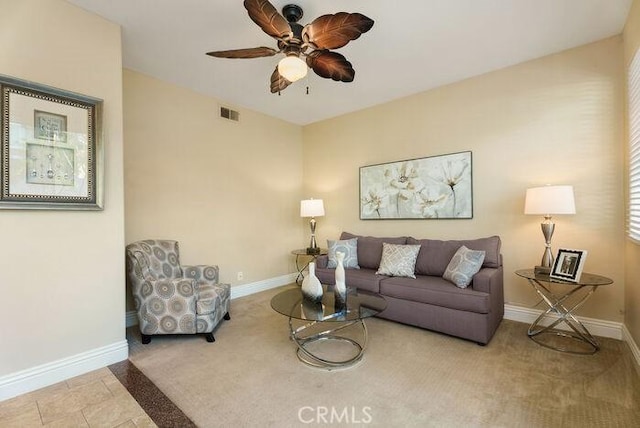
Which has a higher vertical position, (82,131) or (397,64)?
(397,64)

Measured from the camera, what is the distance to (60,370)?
2.14 m

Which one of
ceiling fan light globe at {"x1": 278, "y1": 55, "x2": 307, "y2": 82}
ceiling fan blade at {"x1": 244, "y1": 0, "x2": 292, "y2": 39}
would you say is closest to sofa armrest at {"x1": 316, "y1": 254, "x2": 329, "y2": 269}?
ceiling fan light globe at {"x1": 278, "y1": 55, "x2": 307, "y2": 82}

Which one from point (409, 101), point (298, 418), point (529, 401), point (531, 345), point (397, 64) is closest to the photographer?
point (298, 418)

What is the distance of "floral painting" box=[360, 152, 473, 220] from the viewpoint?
356 cm

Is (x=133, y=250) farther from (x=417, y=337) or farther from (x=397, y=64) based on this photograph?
(x=397, y=64)

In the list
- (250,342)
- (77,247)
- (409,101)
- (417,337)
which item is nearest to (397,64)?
(409,101)

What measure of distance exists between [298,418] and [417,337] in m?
1.52

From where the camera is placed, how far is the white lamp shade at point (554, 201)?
8.51 feet

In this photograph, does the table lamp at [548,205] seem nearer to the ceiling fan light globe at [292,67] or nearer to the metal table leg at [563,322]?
the metal table leg at [563,322]

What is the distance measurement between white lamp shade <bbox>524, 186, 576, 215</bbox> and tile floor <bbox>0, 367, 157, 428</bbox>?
3385 millimetres

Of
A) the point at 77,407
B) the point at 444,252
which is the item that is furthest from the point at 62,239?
the point at 444,252

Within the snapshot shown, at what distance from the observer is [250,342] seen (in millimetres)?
2730

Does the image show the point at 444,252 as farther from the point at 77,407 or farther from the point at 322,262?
the point at 77,407

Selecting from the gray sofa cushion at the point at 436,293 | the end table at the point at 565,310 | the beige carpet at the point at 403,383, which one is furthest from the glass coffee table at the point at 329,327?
the end table at the point at 565,310
